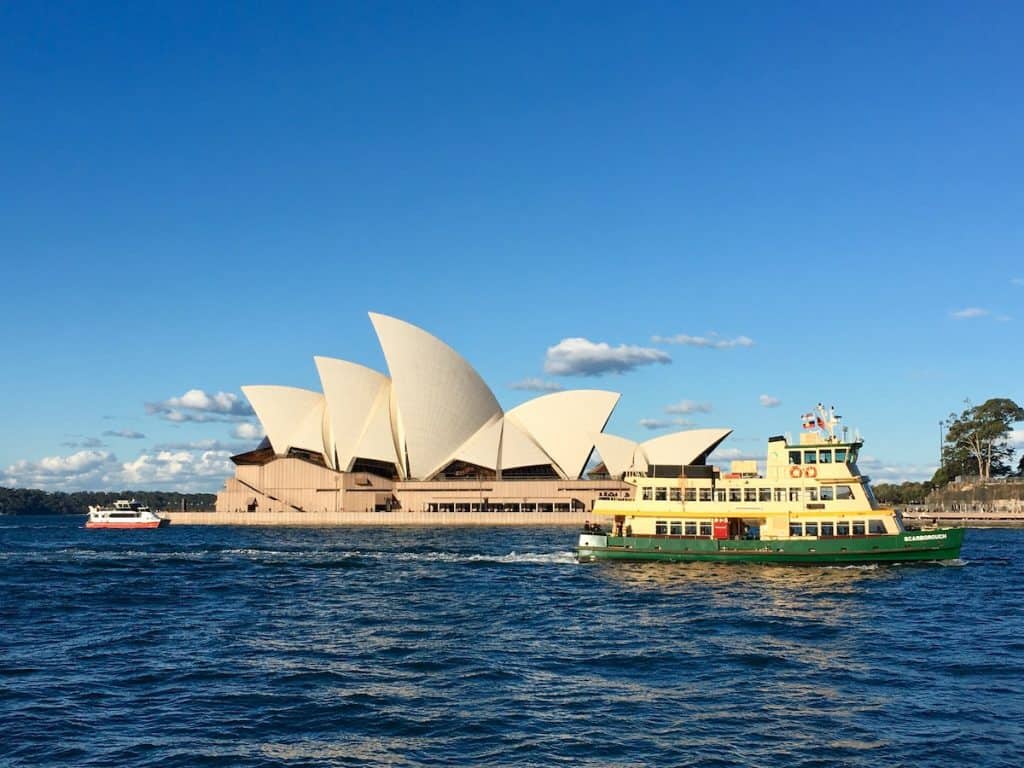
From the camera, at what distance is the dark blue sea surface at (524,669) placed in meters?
15.8

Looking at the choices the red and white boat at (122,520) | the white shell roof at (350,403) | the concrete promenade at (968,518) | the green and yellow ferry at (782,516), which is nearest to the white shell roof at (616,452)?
the white shell roof at (350,403)

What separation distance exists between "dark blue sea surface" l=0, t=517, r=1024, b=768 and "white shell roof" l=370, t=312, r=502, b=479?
59284mm

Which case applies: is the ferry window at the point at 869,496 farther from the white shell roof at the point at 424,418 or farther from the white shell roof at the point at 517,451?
the white shell roof at the point at 517,451

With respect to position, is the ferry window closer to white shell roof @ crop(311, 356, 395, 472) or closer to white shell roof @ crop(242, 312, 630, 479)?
white shell roof @ crop(242, 312, 630, 479)

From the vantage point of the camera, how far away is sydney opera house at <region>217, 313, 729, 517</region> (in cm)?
10681

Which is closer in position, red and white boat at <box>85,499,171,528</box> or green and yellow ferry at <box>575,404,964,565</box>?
green and yellow ferry at <box>575,404,964,565</box>

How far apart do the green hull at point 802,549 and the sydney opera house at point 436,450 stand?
62.4 meters

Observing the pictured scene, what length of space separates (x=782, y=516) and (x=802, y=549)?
1.74 meters

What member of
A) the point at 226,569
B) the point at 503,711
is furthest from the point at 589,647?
the point at 226,569

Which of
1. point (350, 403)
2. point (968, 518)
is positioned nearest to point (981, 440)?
point (968, 518)

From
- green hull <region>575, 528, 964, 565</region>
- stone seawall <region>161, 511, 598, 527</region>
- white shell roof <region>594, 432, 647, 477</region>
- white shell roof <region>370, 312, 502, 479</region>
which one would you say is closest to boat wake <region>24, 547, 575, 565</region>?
green hull <region>575, 528, 964, 565</region>

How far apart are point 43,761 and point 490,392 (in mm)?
96105

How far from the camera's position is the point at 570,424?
368ft

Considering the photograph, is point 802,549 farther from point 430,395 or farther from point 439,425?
point 439,425
